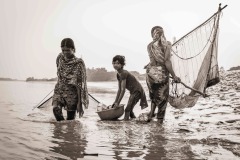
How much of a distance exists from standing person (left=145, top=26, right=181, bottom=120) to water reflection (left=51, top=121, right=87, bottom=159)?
1.70 m

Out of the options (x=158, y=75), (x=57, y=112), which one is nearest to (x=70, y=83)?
(x=57, y=112)

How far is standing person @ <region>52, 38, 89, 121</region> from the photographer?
20.1 feet

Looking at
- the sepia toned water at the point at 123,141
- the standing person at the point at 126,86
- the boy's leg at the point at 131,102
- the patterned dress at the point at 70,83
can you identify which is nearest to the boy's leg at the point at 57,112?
the patterned dress at the point at 70,83

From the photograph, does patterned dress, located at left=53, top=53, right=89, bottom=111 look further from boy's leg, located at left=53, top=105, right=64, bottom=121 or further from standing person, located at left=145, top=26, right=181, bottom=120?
standing person, located at left=145, top=26, right=181, bottom=120

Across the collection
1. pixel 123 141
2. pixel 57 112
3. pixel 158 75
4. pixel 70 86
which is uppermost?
pixel 158 75

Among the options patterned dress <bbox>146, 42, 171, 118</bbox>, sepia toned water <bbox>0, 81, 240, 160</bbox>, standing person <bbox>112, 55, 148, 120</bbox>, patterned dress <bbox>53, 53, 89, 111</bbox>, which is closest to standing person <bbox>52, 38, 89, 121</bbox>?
patterned dress <bbox>53, 53, 89, 111</bbox>

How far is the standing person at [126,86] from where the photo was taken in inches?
264

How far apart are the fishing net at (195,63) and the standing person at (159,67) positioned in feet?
1.28

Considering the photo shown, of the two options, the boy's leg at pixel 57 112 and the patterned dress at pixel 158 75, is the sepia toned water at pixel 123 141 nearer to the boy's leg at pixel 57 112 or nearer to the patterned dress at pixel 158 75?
the boy's leg at pixel 57 112

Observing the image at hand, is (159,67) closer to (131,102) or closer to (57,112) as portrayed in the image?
(131,102)

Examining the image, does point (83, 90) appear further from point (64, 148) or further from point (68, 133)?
point (64, 148)

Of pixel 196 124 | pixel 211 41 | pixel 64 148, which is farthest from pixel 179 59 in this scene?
pixel 64 148

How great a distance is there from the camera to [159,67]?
6.26 metres

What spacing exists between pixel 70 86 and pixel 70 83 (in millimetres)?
90
